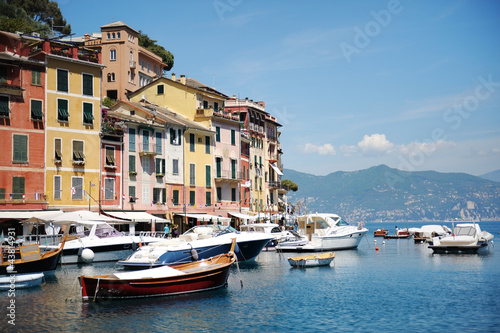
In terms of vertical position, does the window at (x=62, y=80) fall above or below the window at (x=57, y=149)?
above

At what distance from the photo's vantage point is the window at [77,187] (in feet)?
173

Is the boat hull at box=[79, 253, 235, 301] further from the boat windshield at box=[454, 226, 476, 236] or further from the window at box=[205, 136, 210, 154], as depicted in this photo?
the boat windshield at box=[454, 226, 476, 236]

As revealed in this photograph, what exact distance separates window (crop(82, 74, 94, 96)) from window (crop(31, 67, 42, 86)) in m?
4.23

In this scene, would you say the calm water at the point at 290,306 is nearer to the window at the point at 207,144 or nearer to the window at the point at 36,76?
the window at the point at 36,76

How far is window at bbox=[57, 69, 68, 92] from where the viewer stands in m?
52.5

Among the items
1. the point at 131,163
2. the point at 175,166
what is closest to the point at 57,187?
the point at 131,163

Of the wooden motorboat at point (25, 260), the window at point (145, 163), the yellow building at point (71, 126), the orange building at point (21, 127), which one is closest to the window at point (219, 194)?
the window at point (145, 163)

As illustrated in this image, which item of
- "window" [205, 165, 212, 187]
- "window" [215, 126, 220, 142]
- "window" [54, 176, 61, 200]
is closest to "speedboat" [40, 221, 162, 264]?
"window" [54, 176, 61, 200]

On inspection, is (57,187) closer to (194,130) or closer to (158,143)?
(158,143)

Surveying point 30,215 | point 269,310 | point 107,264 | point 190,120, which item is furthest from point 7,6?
point 269,310

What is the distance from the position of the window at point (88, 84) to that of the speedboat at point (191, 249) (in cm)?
1897

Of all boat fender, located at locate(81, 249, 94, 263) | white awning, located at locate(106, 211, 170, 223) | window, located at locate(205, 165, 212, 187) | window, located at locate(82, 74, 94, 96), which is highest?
window, located at locate(82, 74, 94, 96)

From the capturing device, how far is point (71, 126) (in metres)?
53.1

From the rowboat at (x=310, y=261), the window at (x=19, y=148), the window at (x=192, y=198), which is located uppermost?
the window at (x=19, y=148)
